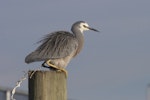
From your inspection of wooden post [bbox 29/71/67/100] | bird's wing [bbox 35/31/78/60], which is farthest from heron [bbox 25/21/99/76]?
wooden post [bbox 29/71/67/100]

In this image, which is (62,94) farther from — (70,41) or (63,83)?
(70,41)

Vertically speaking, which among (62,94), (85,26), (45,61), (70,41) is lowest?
(62,94)

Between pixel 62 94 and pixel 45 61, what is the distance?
2.63 m

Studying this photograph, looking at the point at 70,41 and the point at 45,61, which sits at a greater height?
the point at 70,41

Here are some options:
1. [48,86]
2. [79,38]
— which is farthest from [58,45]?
[48,86]

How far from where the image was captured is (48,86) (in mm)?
6625

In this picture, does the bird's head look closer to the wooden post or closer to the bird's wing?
the bird's wing

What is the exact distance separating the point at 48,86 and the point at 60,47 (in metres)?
3.57

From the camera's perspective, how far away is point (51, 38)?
10352 millimetres

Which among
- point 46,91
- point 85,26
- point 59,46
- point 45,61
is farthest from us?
point 85,26

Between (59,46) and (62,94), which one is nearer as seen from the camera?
(62,94)

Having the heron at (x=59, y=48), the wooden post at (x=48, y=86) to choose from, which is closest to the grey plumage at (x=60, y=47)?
the heron at (x=59, y=48)

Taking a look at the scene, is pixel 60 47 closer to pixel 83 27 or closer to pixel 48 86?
pixel 83 27

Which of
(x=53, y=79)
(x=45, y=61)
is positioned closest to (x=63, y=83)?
(x=53, y=79)
